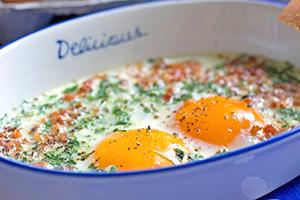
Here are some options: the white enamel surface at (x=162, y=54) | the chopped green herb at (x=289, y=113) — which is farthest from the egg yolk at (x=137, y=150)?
the chopped green herb at (x=289, y=113)

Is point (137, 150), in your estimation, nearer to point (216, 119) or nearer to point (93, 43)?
point (216, 119)

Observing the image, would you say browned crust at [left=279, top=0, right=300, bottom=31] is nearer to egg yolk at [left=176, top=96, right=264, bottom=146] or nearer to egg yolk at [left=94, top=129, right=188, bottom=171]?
egg yolk at [left=176, top=96, right=264, bottom=146]

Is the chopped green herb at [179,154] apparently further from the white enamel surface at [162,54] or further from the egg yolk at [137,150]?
the white enamel surface at [162,54]

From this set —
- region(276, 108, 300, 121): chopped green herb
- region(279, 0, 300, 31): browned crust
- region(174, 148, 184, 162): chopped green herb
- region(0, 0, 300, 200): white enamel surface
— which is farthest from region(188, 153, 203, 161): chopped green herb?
region(279, 0, 300, 31): browned crust

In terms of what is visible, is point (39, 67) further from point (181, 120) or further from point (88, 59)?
point (181, 120)

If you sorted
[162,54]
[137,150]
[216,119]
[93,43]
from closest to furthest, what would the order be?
[137,150], [216,119], [93,43], [162,54]

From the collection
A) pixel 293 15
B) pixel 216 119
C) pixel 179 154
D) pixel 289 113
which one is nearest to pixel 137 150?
pixel 179 154

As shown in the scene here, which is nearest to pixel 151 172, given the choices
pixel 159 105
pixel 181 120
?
pixel 181 120
